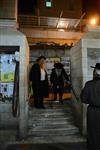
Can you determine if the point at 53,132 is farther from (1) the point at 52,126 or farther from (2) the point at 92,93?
(2) the point at 92,93

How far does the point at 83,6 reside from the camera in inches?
808

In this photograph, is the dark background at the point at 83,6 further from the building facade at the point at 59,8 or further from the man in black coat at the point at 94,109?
the man in black coat at the point at 94,109

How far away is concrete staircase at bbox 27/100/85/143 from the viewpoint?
668 centimetres

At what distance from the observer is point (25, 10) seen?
17625mm

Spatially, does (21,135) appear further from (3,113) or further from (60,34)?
(60,34)

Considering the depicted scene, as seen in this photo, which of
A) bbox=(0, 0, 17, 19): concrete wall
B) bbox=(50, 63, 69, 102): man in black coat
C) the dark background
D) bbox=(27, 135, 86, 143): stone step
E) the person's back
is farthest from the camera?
the dark background

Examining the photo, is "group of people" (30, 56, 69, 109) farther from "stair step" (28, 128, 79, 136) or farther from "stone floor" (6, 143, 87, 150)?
"stone floor" (6, 143, 87, 150)

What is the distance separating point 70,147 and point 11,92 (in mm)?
2300

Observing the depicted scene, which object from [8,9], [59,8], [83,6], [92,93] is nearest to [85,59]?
[92,93]

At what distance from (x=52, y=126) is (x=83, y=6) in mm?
15307

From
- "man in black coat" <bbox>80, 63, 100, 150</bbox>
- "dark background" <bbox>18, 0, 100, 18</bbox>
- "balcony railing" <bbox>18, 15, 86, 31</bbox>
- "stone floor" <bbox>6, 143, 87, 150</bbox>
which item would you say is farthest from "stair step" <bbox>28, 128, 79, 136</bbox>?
"dark background" <bbox>18, 0, 100, 18</bbox>

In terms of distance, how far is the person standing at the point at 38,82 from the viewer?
7879 mm

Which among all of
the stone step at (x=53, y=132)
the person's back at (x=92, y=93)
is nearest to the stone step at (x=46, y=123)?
the stone step at (x=53, y=132)

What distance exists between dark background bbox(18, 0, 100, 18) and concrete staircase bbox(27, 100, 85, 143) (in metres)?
10.9
